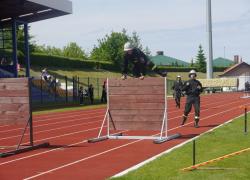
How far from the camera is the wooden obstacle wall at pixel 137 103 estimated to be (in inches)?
574

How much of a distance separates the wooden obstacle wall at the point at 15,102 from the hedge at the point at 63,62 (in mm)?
59911

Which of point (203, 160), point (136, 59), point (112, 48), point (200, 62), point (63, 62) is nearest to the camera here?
point (203, 160)

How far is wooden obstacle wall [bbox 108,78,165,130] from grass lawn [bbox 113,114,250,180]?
1.55 meters

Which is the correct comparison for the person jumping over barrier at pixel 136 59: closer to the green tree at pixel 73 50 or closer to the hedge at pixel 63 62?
the hedge at pixel 63 62

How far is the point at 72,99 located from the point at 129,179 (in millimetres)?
38430

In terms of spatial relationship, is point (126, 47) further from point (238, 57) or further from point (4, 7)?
point (238, 57)

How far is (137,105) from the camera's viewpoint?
49.2ft

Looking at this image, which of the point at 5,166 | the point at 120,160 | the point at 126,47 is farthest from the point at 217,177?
the point at 126,47

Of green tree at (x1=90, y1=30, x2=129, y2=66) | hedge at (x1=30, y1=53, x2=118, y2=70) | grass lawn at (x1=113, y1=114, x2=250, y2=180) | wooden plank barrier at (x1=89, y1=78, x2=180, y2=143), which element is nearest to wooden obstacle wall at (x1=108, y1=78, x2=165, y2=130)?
wooden plank barrier at (x1=89, y1=78, x2=180, y2=143)

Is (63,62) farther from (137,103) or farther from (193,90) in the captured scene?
(137,103)

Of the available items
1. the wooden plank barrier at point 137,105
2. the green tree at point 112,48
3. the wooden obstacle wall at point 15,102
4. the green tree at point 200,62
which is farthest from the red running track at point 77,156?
the green tree at point 200,62

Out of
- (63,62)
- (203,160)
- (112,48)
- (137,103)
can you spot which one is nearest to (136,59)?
(137,103)

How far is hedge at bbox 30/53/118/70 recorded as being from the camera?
7411cm

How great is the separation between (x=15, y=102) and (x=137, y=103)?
3.48 m
